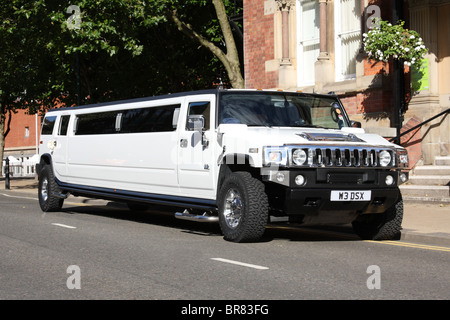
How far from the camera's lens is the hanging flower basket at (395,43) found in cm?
1670

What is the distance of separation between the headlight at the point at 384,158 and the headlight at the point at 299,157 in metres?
1.24

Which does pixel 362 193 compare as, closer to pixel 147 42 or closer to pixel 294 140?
pixel 294 140

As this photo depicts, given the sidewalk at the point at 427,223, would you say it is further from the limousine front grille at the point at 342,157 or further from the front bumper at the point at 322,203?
the limousine front grille at the point at 342,157

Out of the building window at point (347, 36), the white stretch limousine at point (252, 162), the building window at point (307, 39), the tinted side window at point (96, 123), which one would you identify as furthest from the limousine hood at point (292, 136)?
the building window at point (307, 39)

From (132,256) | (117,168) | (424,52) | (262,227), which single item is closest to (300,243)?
(262,227)

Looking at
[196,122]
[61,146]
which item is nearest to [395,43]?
[196,122]

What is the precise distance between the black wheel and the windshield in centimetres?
622

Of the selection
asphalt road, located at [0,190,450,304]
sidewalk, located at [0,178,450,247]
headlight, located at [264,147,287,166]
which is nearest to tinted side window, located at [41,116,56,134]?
asphalt road, located at [0,190,450,304]

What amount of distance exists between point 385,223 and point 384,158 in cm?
102

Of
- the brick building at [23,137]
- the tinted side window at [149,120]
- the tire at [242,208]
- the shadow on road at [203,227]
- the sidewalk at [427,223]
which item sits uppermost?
the brick building at [23,137]

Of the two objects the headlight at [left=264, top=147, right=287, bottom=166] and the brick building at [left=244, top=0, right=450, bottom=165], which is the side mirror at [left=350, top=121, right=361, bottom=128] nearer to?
the headlight at [left=264, top=147, right=287, bottom=166]

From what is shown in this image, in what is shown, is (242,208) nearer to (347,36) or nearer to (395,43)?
(395,43)

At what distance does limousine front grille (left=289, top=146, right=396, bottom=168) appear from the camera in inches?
390
